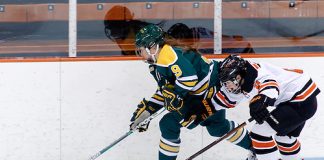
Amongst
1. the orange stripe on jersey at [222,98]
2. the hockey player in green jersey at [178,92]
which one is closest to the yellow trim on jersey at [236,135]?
the hockey player in green jersey at [178,92]

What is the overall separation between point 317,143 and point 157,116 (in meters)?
1.05

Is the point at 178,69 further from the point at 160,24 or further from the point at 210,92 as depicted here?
the point at 160,24

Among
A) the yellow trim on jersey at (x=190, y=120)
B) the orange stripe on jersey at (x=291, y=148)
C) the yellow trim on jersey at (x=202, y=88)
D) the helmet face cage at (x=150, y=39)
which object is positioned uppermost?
the helmet face cage at (x=150, y=39)

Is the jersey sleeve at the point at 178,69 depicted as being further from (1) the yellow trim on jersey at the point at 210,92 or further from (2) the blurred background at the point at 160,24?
(2) the blurred background at the point at 160,24

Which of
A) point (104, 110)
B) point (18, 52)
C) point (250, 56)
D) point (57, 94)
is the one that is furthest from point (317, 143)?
point (18, 52)

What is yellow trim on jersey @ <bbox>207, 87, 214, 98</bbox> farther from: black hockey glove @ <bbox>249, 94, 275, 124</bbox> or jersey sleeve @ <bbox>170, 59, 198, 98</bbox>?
black hockey glove @ <bbox>249, 94, 275, 124</bbox>

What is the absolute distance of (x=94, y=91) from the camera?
13.4ft

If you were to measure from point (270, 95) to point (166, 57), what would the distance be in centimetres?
61

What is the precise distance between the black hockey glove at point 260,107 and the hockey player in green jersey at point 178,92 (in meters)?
0.38

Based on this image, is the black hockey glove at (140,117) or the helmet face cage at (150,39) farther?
the black hockey glove at (140,117)

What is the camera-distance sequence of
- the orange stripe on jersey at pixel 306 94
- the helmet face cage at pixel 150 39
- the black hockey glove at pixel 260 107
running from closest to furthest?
1. the black hockey glove at pixel 260 107
2. the orange stripe on jersey at pixel 306 94
3. the helmet face cage at pixel 150 39

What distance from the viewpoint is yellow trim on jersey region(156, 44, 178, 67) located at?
11.6 feet

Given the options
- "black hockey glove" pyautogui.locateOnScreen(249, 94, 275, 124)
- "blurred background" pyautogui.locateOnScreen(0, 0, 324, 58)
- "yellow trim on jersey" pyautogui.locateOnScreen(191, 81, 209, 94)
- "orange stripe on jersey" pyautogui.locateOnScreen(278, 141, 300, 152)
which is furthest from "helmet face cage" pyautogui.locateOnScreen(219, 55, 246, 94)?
"blurred background" pyautogui.locateOnScreen(0, 0, 324, 58)

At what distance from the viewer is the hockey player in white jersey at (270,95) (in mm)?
3359
